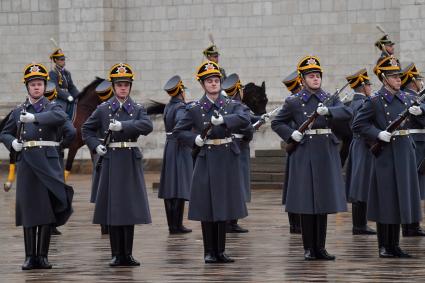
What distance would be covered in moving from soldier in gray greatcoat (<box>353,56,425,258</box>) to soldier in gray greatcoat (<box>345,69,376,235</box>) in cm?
111

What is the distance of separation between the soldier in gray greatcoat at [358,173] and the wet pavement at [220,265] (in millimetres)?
240

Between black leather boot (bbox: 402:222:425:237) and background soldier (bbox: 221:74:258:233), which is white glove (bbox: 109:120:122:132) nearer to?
background soldier (bbox: 221:74:258:233)

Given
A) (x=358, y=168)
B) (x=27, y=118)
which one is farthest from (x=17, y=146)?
(x=358, y=168)

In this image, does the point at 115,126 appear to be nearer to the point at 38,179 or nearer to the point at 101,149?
the point at 101,149

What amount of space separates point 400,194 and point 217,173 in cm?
165

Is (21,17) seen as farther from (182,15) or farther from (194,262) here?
(194,262)

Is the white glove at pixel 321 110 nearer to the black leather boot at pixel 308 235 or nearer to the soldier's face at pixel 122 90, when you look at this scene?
the black leather boot at pixel 308 235

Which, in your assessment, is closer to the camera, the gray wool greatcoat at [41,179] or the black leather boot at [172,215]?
the gray wool greatcoat at [41,179]

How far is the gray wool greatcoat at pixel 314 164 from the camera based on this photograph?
13547mm

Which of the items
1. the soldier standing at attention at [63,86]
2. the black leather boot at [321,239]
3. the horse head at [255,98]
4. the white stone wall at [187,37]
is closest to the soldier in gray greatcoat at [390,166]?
the black leather boot at [321,239]

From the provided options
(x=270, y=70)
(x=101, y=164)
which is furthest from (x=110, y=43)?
(x=101, y=164)

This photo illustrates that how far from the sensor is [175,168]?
57.1 ft

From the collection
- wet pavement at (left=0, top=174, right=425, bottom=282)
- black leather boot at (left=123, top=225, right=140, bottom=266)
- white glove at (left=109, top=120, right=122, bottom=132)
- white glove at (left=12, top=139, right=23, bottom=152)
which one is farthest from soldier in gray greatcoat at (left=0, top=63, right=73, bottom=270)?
black leather boot at (left=123, top=225, right=140, bottom=266)

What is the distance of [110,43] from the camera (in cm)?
2889
